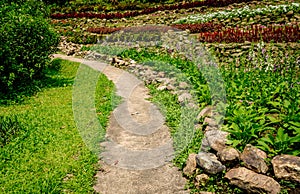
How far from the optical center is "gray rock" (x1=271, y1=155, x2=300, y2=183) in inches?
167

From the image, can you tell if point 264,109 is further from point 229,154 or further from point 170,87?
point 170,87

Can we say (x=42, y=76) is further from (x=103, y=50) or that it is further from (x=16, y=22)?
(x=103, y=50)

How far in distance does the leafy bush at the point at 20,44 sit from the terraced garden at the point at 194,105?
35cm

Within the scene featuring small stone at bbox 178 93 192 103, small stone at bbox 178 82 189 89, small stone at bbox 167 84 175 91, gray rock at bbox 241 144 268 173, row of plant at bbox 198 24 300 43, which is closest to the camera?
gray rock at bbox 241 144 268 173

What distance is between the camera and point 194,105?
730 cm

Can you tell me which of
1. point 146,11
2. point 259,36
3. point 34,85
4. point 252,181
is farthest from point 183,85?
point 146,11

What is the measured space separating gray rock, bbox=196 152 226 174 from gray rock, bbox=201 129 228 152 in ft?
0.80

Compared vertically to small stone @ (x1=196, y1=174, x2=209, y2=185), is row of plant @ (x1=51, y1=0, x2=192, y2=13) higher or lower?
higher

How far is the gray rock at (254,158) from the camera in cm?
453

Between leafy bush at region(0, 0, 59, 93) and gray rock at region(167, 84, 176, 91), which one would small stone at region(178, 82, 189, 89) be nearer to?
gray rock at region(167, 84, 176, 91)

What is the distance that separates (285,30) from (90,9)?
676 inches

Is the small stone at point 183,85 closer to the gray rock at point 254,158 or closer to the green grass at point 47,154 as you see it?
the green grass at point 47,154

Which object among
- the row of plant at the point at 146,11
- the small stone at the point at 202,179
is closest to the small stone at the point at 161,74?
the small stone at the point at 202,179

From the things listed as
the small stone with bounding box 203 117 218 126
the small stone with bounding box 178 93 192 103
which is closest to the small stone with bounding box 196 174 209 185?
the small stone with bounding box 203 117 218 126
